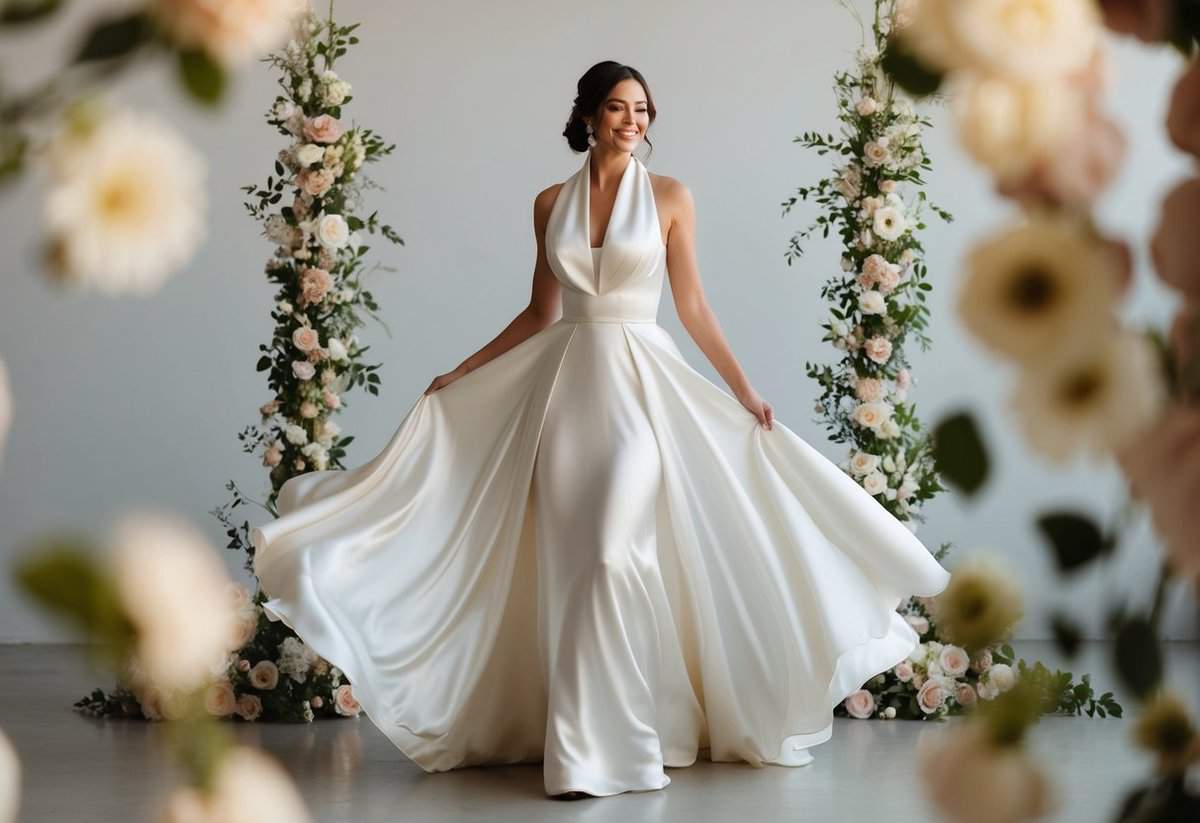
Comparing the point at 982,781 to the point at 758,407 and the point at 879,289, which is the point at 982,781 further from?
the point at 879,289

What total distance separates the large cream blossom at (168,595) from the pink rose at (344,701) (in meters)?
5.29

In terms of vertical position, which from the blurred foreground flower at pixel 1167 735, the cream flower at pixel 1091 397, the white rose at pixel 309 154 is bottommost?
the blurred foreground flower at pixel 1167 735

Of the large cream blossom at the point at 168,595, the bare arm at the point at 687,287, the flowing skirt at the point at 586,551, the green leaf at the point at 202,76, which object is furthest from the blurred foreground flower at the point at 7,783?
the bare arm at the point at 687,287

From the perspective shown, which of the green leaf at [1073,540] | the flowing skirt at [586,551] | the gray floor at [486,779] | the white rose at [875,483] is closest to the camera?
the green leaf at [1073,540]

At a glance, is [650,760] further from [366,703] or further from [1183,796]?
[1183,796]

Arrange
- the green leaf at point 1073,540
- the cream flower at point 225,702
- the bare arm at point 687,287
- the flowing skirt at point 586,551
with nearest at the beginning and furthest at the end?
1. the green leaf at point 1073,540
2. the flowing skirt at point 586,551
3. the bare arm at point 687,287
4. the cream flower at point 225,702

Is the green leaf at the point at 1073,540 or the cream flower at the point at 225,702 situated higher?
the green leaf at the point at 1073,540

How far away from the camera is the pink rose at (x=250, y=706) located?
18.2 ft

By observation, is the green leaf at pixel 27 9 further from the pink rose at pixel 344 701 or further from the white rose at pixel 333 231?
the pink rose at pixel 344 701

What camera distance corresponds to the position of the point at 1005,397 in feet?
1.38

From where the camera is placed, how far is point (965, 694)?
5.51 metres

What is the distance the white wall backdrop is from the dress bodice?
264 centimetres

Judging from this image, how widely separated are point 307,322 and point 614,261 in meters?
1.50

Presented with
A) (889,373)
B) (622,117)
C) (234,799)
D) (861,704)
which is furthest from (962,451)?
(889,373)
